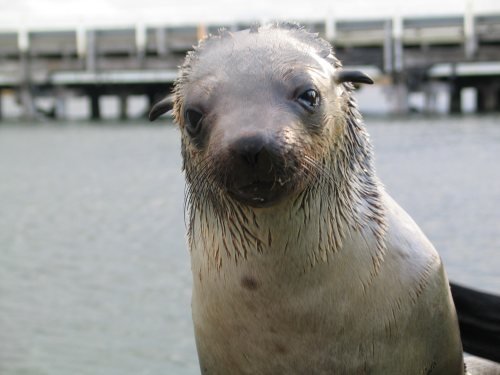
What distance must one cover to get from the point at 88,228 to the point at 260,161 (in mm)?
9746

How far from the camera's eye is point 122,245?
10.2 m

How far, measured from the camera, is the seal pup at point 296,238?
8.34 feet

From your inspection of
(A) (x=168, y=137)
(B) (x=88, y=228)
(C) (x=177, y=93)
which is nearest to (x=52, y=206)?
(B) (x=88, y=228)

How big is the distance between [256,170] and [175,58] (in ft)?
A: 139

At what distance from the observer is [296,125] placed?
8.09 ft

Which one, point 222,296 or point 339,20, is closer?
point 222,296

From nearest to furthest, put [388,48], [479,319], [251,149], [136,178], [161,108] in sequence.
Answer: [251,149], [161,108], [479,319], [136,178], [388,48]

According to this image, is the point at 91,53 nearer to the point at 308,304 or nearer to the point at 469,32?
the point at 469,32

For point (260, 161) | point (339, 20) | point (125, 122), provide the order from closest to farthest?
point (260, 161) → point (125, 122) → point (339, 20)

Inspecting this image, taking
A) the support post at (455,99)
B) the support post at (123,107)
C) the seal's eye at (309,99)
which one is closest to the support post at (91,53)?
A: the support post at (123,107)

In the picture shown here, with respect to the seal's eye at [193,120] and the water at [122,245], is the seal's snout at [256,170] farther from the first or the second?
the water at [122,245]

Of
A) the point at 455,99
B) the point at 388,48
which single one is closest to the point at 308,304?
the point at 455,99

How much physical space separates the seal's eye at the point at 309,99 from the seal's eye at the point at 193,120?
307mm

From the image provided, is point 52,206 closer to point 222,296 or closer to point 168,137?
point 222,296
